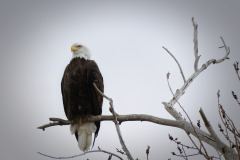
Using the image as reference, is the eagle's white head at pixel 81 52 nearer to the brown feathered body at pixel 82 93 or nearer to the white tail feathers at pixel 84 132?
the brown feathered body at pixel 82 93

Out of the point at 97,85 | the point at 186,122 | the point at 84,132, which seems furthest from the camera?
the point at 84,132

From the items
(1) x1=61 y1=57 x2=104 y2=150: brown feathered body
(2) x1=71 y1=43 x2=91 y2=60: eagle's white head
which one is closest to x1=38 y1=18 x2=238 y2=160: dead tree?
(1) x1=61 y1=57 x2=104 y2=150: brown feathered body

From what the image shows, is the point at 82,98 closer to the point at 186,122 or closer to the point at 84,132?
the point at 84,132

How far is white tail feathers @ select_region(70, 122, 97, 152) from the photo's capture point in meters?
3.62

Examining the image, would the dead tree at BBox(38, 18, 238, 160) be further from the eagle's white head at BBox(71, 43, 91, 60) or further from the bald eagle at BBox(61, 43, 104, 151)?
the eagle's white head at BBox(71, 43, 91, 60)

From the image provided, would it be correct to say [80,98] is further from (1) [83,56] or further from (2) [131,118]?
(2) [131,118]

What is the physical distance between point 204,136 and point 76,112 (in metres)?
2.07

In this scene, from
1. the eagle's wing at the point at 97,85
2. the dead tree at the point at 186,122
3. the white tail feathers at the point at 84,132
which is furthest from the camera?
the white tail feathers at the point at 84,132

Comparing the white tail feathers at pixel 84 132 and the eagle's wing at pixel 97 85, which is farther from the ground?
the eagle's wing at pixel 97 85

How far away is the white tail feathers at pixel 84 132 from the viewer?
3619 mm

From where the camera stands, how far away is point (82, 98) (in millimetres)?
3510

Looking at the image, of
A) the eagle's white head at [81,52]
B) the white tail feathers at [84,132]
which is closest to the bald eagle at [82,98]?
the white tail feathers at [84,132]

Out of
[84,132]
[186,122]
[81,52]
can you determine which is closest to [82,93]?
[84,132]

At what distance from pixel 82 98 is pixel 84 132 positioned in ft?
A: 1.55
